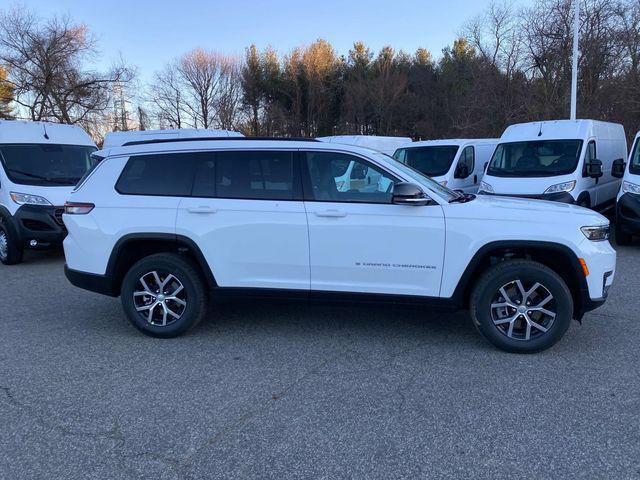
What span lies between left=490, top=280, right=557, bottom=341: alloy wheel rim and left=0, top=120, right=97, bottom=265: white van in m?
7.18

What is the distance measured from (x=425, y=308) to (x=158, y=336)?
8.30 ft

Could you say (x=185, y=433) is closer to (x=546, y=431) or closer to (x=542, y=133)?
(x=546, y=431)

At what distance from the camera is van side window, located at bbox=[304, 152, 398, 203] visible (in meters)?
4.69

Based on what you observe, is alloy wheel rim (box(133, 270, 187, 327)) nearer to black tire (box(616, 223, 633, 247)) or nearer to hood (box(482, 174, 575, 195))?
hood (box(482, 174, 575, 195))

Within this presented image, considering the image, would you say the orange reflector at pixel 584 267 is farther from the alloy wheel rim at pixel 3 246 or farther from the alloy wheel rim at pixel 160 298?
the alloy wheel rim at pixel 3 246

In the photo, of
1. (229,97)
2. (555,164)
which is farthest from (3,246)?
(229,97)

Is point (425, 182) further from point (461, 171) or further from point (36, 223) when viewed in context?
point (461, 171)

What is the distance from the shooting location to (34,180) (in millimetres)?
9203

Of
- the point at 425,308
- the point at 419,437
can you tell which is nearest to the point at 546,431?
the point at 419,437

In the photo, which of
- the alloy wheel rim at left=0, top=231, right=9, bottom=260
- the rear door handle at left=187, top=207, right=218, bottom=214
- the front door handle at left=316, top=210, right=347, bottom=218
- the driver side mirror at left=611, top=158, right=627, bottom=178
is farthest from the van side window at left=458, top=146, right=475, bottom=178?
the alloy wheel rim at left=0, top=231, right=9, bottom=260

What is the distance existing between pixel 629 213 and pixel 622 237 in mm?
807

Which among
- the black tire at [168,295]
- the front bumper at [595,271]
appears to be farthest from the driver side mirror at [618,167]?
the black tire at [168,295]

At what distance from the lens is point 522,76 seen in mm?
26672

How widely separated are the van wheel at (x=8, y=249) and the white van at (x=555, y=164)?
28.2 feet
